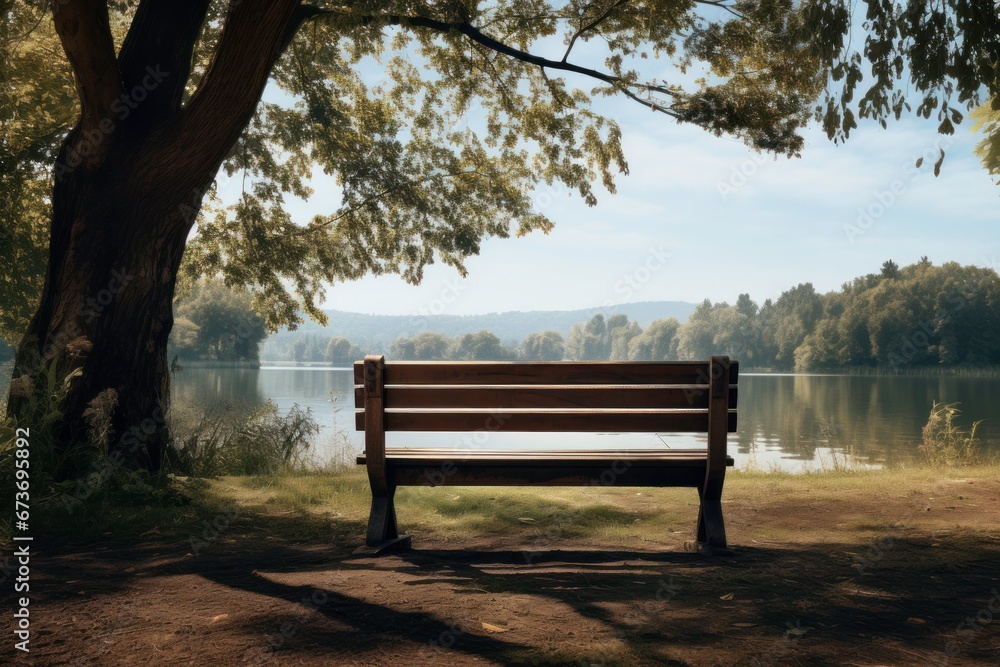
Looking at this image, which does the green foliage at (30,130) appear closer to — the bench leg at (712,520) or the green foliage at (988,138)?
the bench leg at (712,520)

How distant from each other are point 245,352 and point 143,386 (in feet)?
230

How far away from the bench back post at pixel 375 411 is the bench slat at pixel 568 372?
14 centimetres

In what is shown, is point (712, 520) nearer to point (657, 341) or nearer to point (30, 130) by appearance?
point (30, 130)

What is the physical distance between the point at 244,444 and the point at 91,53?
5.12m

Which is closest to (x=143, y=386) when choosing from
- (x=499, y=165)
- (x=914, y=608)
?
(x=914, y=608)

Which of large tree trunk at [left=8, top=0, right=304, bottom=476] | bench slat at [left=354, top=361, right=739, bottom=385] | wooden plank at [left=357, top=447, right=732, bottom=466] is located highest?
large tree trunk at [left=8, top=0, right=304, bottom=476]

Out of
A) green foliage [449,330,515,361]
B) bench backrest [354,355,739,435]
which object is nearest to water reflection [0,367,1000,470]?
bench backrest [354,355,739,435]

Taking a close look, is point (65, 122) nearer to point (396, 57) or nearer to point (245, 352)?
point (396, 57)

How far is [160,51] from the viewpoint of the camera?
7473mm

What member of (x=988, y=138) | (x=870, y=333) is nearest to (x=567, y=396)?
(x=988, y=138)

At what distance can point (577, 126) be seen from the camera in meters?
12.7

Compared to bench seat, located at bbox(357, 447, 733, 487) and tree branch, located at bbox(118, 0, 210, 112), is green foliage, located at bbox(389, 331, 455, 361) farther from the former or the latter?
bench seat, located at bbox(357, 447, 733, 487)

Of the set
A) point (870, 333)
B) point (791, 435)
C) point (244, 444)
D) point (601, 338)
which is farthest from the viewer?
point (601, 338)

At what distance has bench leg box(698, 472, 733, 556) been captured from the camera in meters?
4.95
